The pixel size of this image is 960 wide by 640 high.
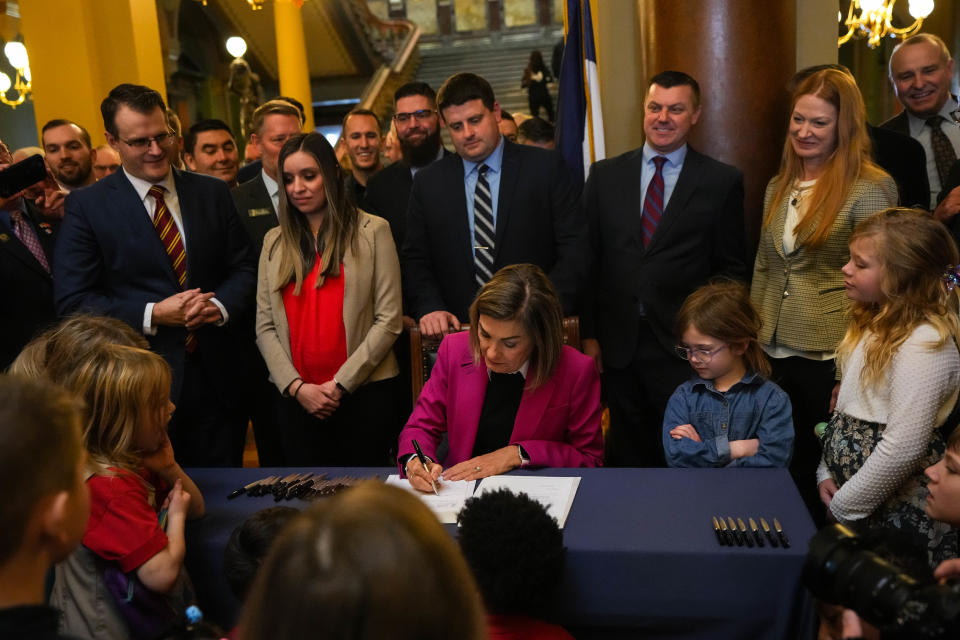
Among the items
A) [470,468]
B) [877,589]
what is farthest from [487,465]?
[877,589]

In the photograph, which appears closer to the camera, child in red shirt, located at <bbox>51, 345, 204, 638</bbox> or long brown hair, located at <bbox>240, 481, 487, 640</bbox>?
long brown hair, located at <bbox>240, 481, 487, 640</bbox>

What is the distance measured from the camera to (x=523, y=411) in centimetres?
255

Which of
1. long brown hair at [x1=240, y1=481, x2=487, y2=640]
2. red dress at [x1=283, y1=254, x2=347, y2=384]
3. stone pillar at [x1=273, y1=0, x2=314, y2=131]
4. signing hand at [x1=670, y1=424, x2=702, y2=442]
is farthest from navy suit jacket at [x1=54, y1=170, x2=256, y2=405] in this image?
stone pillar at [x1=273, y1=0, x2=314, y2=131]


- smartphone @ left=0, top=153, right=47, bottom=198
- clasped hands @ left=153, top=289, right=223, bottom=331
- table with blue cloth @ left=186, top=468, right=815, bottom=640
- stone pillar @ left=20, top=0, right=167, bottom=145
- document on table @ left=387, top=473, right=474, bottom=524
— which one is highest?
stone pillar @ left=20, top=0, right=167, bottom=145

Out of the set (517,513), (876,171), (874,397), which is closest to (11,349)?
(517,513)

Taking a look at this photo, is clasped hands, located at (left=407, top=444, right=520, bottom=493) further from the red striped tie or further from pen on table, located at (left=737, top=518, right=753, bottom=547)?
the red striped tie

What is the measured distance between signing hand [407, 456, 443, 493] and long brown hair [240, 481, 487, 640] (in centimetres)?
148

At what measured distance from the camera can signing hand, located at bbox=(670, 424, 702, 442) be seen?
100.0 inches

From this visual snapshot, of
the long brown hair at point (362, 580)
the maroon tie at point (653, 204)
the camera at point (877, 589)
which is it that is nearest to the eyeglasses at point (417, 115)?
the maroon tie at point (653, 204)

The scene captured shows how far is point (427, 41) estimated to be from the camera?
18844mm

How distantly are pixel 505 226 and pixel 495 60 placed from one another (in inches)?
591

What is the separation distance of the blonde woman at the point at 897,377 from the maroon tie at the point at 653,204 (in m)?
0.98

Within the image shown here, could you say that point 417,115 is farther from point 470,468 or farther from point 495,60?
point 495,60

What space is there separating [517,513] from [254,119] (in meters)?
3.29
